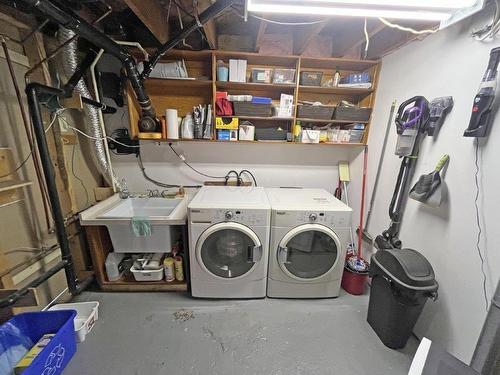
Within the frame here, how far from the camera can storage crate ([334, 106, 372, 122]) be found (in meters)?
2.18

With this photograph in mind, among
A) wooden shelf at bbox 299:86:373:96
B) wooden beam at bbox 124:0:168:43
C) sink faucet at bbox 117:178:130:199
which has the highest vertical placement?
→ wooden beam at bbox 124:0:168:43

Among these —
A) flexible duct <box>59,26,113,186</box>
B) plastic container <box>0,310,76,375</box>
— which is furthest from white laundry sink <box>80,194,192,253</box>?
plastic container <box>0,310,76,375</box>

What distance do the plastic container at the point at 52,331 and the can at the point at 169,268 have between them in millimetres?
703

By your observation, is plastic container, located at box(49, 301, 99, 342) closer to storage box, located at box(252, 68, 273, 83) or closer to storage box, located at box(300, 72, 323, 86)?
storage box, located at box(252, 68, 273, 83)

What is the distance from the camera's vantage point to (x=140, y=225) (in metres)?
1.82

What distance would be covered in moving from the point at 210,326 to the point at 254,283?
489 mm

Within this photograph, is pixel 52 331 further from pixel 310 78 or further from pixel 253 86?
pixel 310 78

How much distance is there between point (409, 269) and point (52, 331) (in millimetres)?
2380

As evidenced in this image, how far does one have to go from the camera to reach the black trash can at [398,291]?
133 centimetres

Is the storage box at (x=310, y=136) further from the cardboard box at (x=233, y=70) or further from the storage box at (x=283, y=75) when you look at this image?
the cardboard box at (x=233, y=70)

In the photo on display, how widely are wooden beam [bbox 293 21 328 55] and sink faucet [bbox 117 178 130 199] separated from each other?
2.29 meters

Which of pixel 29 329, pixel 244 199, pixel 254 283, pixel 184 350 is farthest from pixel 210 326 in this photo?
pixel 29 329

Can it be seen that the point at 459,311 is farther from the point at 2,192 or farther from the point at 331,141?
the point at 2,192

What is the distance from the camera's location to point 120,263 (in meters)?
2.07
